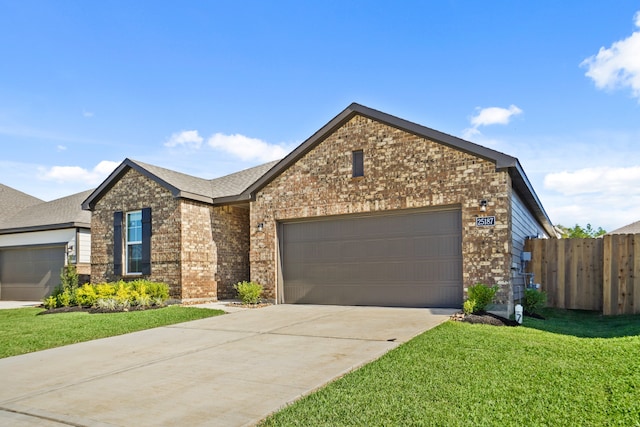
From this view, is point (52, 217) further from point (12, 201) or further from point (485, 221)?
point (485, 221)

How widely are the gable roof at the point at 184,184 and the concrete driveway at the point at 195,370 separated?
5.81 metres

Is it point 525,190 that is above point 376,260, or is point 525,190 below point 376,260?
above

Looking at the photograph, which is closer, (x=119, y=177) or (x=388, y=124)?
(x=388, y=124)

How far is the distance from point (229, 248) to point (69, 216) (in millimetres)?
8000

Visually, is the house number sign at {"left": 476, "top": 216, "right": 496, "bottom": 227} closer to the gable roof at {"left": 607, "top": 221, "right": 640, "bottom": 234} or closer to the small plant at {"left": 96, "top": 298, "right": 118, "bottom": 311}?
the small plant at {"left": 96, "top": 298, "right": 118, "bottom": 311}

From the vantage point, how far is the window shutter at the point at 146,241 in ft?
50.7

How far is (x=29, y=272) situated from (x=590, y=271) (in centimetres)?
2111

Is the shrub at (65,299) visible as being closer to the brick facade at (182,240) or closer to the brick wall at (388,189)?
the brick facade at (182,240)

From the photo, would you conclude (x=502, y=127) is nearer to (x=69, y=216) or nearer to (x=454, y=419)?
(x=454, y=419)

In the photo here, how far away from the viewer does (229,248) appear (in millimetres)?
16406

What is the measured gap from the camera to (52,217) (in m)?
20.3

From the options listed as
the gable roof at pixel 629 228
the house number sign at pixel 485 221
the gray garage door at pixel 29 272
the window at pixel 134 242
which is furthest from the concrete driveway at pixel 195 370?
the gable roof at pixel 629 228

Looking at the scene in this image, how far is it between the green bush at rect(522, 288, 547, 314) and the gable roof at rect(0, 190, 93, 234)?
16283 millimetres

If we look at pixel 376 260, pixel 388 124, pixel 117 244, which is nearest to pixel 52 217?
pixel 117 244
